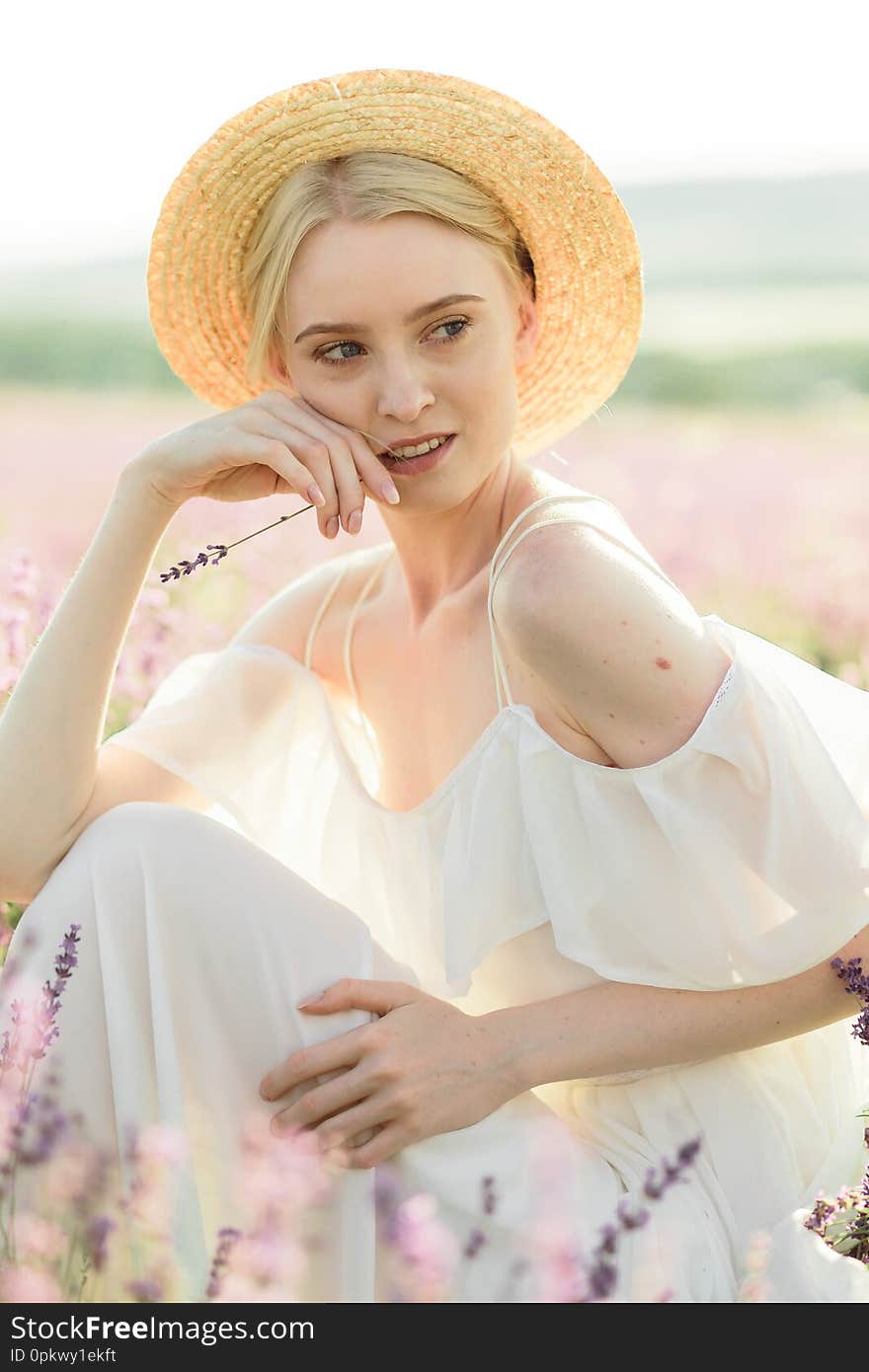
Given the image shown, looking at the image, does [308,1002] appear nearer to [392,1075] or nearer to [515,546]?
[392,1075]

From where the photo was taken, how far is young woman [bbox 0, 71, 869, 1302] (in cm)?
221

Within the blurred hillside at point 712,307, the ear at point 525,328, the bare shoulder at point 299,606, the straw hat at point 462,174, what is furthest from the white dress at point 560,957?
the blurred hillside at point 712,307

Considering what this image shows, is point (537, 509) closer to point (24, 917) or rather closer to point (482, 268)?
point (482, 268)

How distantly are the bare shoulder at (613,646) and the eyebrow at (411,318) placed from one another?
0.47 m

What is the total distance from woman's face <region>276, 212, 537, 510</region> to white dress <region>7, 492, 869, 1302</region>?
0.71 ft

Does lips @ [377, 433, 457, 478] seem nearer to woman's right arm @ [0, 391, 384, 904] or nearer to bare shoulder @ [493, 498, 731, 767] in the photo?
woman's right arm @ [0, 391, 384, 904]

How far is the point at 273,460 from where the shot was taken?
2.46 meters

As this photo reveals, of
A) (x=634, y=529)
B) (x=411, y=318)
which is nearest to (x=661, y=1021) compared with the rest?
(x=411, y=318)

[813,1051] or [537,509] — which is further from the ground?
[537,509]

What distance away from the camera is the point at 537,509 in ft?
8.14

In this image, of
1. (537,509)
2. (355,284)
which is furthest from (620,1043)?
(355,284)

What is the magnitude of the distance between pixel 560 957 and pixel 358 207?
1292mm

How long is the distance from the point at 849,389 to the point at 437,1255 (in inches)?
590
